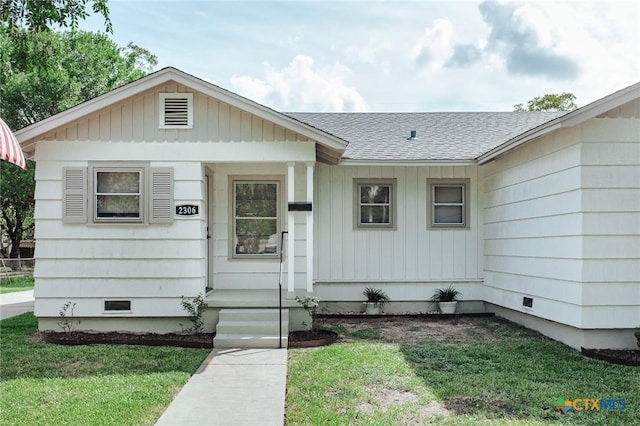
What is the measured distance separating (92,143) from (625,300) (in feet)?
25.5

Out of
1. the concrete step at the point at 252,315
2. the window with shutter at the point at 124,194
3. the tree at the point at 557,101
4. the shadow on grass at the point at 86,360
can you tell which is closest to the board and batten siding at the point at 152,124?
the window with shutter at the point at 124,194

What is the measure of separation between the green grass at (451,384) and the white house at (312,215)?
0.96 metres

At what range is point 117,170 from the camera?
27.6 feet

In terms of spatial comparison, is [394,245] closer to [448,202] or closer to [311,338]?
[448,202]

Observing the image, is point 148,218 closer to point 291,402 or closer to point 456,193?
point 291,402

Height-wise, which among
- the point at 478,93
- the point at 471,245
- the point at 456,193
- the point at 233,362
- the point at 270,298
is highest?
the point at 478,93

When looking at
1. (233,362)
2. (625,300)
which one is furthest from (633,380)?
(233,362)

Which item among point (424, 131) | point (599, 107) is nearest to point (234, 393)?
point (599, 107)

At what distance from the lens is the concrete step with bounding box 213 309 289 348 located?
24.8ft

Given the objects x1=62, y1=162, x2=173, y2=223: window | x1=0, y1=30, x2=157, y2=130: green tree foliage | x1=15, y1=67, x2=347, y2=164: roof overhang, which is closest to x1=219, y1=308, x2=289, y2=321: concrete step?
x1=62, y1=162, x2=173, y2=223: window

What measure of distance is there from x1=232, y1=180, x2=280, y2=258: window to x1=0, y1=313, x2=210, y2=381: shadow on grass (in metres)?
2.81

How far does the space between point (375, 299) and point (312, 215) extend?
2.57 meters

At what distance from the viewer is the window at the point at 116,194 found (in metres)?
8.31

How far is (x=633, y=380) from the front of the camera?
5.79 metres
